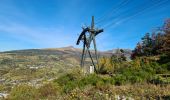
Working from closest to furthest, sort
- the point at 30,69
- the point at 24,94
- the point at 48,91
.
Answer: the point at 24,94
the point at 48,91
the point at 30,69

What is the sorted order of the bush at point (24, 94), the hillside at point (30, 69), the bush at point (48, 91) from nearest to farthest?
the bush at point (24, 94)
the bush at point (48, 91)
the hillside at point (30, 69)

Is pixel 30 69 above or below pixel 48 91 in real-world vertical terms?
below

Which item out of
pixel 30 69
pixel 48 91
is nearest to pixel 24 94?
pixel 48 91

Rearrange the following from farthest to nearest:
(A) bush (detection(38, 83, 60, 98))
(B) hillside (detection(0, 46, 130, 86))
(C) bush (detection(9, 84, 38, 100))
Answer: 1. (B) hillside (detection(0, 46, 130, 86))
2. (A) bush (detection(38, 83, 60, 98))
3. (C) bush (detection(9, 84, 38, 100))

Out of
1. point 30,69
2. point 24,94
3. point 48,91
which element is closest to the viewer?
point 24,94

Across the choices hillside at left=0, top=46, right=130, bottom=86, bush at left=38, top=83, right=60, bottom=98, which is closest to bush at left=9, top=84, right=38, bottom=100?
bush at left=38, top=83, right=60, bottom=98

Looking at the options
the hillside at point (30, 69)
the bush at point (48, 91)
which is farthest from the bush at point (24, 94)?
the hillside at point (30, 69)

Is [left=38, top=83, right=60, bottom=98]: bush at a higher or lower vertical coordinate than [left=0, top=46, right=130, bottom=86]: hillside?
higher

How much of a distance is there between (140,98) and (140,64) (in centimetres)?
1167

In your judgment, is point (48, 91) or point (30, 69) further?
point (30, 69)

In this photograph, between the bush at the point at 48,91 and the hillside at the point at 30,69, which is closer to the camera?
the bush at the point at 48,91

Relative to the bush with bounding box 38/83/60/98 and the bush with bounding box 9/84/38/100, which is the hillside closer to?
the bush with bounding box 9/84/38/100

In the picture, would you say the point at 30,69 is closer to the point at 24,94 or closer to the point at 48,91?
the point at 48,91

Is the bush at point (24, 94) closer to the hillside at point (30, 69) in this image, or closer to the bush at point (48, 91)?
the bush at point (48, 91)
